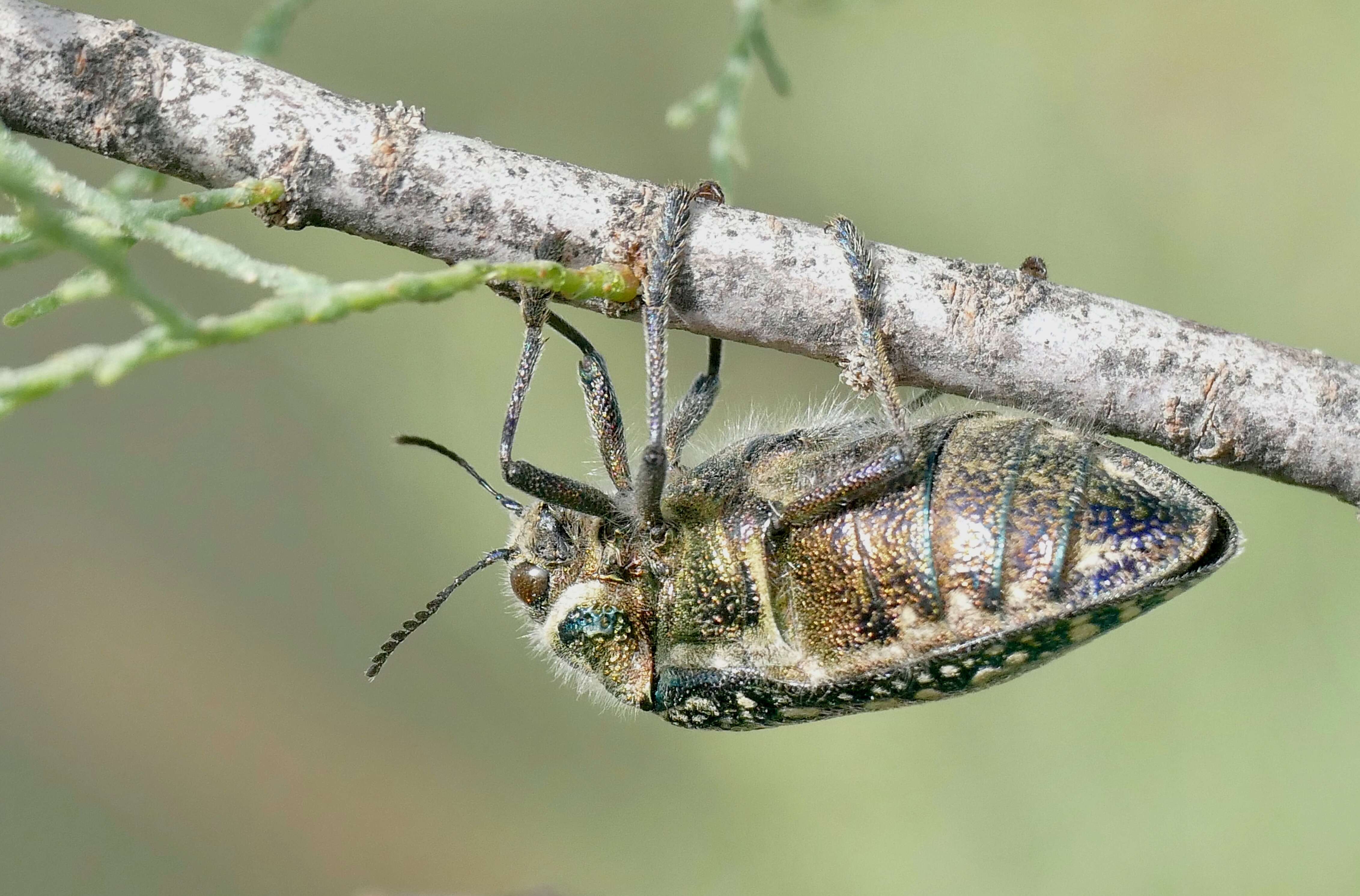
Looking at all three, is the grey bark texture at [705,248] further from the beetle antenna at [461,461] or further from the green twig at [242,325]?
the beetle antenna at [461,461]

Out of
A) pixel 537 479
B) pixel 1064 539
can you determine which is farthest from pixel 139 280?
pixel 1064 539

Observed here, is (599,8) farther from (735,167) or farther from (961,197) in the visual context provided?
(961,197)

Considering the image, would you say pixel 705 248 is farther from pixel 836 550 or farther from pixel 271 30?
pixel 271 30

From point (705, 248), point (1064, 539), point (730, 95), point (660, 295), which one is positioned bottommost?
point (1064, 539)

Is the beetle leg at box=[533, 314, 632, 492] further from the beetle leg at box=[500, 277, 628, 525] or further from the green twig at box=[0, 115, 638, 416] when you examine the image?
the green twig at box=[0, 115, 638, 416]

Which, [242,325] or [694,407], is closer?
[242,325]

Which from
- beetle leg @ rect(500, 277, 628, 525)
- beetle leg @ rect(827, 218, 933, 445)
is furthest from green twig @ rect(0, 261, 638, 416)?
beetle leg @ rect(500, 277, 628, 525)
